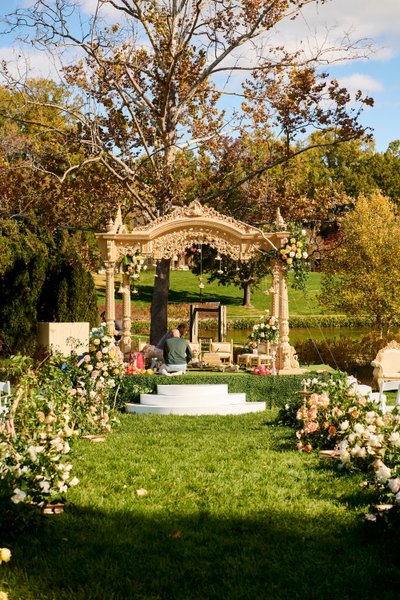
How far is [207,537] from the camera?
6488 mm

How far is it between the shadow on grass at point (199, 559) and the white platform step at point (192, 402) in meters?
8.53

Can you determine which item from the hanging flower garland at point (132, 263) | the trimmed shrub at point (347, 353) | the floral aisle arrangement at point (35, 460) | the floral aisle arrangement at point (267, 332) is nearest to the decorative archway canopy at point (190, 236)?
the hanging flower garland at point (132, 263)

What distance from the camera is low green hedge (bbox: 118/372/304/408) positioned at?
1666cm

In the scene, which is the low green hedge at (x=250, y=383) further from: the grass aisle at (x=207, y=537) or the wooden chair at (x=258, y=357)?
the grass aisle at (x=207, y=537)

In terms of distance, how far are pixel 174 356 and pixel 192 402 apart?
1.41m

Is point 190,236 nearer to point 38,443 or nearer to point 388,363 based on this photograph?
point 388,363

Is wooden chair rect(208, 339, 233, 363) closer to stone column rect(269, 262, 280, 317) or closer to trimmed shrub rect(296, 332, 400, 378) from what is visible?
stone column rect(269, 262, 280, 317)

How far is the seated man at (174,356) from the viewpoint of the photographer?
1695 cm

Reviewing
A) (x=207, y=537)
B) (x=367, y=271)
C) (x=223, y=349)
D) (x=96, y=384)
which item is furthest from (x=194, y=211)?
(x=367, y=271)

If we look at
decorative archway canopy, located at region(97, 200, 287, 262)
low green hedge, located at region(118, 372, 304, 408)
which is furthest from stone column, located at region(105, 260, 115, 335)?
low green hedge, located at region(118, 372, 304, 408)

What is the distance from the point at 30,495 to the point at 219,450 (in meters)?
4.32

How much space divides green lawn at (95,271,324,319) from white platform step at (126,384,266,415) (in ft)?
96.1

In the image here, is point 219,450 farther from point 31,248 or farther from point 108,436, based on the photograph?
point 31,248

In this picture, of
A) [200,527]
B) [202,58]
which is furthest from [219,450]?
[202,58]
